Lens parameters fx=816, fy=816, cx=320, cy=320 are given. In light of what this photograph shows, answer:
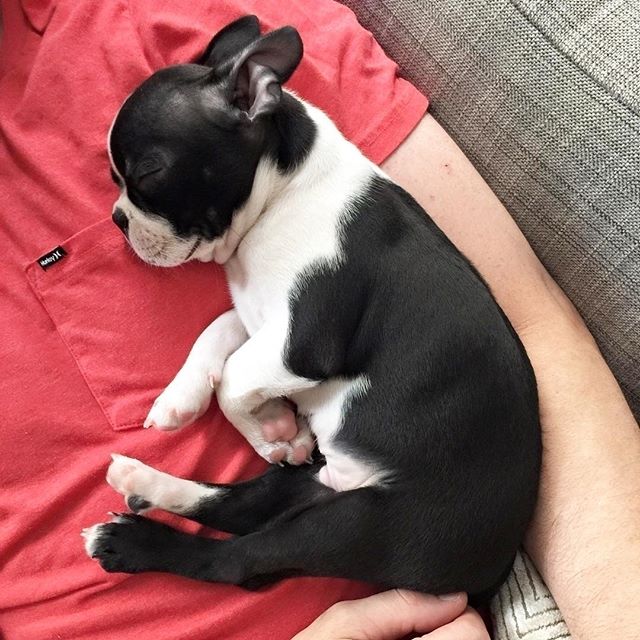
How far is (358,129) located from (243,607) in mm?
926

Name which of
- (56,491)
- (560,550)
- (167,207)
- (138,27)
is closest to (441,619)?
(560,550)

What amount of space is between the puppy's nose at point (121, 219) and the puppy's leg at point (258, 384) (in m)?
0.30

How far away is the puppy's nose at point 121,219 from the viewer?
141cm

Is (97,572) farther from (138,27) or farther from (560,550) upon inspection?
(138,27)

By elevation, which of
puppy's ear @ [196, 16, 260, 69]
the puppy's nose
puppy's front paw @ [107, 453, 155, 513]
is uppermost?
puppy's ear @ [196, 16, 260, 69]

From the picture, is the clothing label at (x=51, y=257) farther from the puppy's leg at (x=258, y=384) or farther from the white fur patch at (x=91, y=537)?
the white fur patch at (x=91, y=537)

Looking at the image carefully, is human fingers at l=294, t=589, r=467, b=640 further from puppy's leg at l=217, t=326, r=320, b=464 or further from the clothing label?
the clothing label

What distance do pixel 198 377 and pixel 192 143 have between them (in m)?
0.42

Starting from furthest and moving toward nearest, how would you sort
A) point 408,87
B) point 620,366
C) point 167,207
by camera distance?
point 408,87 → point 620,366 → point 167,207

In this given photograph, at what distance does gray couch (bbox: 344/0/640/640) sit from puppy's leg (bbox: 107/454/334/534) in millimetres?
422

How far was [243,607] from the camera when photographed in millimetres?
1434

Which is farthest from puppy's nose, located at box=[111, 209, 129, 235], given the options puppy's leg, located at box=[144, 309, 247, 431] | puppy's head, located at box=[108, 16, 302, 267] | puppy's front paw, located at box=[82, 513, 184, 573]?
puppy's front paw, located at box=[82, 513, 184, 573]

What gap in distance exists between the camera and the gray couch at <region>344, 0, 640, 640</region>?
4.68 ft

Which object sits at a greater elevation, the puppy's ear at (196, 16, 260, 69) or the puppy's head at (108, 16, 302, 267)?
the puppy's ear at (196, 16, 260, 69)
